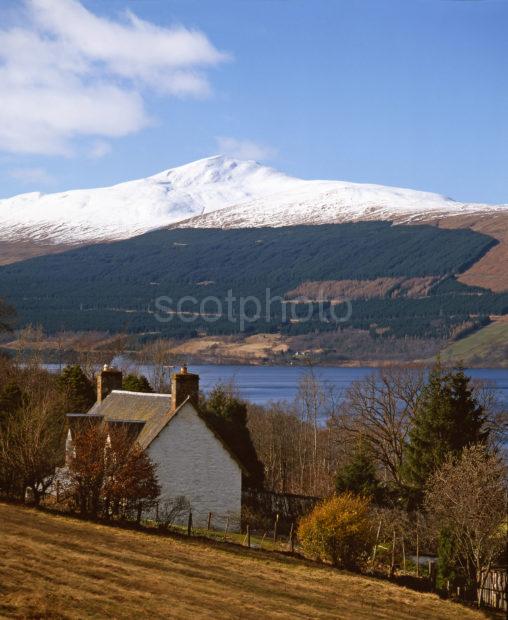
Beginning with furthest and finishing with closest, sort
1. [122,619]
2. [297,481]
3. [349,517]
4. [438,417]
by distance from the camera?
1. [297,481]
2. [438,417]
3. [349,517]
4. [122,619]

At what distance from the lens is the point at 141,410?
4734 centimetres

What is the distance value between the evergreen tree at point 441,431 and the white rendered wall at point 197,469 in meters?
10.5

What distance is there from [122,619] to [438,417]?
33119 millimetres

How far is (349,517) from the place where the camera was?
35.9m

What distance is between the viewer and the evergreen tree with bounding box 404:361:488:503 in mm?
51906

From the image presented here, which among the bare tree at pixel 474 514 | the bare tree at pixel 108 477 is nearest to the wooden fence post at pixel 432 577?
the bare tree at pixel 474 514

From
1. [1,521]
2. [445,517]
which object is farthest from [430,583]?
[1,521]

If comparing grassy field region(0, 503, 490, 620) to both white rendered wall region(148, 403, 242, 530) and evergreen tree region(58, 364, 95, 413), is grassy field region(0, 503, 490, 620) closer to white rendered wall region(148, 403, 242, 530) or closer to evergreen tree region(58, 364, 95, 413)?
white rendered wall region(148, 403, 242, 530)

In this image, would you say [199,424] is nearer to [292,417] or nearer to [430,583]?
[430,583]

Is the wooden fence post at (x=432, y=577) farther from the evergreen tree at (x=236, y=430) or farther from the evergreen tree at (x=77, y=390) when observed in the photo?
the evergreen tree at (x=77, y=390)

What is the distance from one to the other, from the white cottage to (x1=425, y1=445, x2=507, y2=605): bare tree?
364 inches

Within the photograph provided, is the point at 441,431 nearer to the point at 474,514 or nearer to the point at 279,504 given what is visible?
the point at 279,504

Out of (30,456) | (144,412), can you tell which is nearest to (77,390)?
(144,412)

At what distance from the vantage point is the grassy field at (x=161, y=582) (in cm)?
2291
